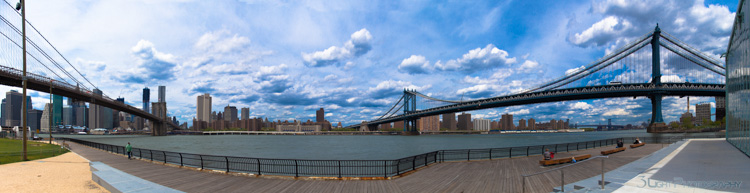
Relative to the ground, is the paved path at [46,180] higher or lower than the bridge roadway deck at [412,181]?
lower

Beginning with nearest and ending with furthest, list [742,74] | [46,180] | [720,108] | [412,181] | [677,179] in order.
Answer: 1. [677,179]
2. [412,181]
3. [46,180]
4. [742,74]
5. [720,108]

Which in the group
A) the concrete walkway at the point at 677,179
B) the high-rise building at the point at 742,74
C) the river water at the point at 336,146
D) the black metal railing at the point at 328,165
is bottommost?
the river water at the point at 336,146

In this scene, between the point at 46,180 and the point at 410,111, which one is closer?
the point at 46,180

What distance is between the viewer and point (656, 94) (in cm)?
7319

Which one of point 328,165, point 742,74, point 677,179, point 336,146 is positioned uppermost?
point 742,74

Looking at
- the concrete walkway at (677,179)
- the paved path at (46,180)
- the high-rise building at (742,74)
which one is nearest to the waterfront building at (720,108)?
the high-rise building at (742,74)

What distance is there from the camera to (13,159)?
851 inches

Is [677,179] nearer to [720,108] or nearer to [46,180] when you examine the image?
[46,180]

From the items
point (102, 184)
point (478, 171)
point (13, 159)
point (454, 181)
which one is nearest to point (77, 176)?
point (102, 184)

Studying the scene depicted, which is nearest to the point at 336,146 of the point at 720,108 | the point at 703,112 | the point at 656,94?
the point at 656,94

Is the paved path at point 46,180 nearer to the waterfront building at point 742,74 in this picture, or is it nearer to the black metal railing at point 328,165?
the black metal railing at point 328,165

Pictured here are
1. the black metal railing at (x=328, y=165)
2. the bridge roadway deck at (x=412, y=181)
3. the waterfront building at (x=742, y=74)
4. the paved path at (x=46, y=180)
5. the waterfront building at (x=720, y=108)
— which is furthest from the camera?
the waterfront building at (x=720, y=108)

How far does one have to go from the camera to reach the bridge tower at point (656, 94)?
7319 cm

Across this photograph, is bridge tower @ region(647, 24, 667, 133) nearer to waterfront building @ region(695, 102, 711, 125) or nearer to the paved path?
the paved path
